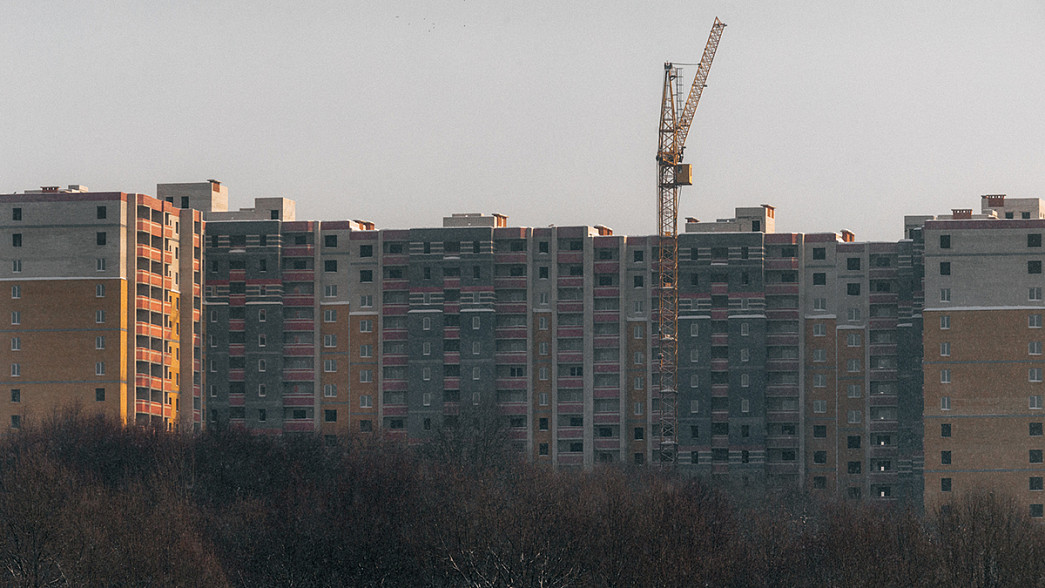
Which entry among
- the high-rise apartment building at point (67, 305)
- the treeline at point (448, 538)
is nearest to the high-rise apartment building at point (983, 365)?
the treeline at point (448, 538)

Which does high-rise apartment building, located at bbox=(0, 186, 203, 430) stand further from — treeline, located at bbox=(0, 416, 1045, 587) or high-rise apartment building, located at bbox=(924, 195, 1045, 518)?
high-rise apartment building, located at bbox=(924, 195, 1045, 518)

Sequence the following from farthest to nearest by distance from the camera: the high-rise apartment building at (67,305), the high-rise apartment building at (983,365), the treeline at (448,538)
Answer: the high-rise apartment building at (983,365) < the high-rise apartment building at (67,305) < the treeline at (448,538)

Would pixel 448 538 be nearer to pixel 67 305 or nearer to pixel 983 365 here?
pixel 67 305

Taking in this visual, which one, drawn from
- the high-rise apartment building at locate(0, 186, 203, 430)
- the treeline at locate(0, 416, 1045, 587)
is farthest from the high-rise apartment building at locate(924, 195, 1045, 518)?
the high-rise apartment building at locate(0, 186, 203, 430)

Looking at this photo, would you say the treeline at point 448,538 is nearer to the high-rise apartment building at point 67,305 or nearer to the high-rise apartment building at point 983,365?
the high-rise apartment building at point 67,305

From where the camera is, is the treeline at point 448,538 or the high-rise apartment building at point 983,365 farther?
the high-rise apartment building at point 983,365

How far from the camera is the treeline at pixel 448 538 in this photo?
11781 cm

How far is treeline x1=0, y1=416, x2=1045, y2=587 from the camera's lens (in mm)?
117812

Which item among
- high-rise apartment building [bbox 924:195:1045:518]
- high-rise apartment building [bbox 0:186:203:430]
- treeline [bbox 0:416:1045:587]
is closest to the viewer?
treeline [bbox 0:416:1045:587]

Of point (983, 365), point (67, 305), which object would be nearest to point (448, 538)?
point (67, 305)

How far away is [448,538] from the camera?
127 metres

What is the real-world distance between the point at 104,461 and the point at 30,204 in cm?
3282

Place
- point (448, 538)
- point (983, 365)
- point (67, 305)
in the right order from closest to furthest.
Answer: point (448, 538) < point (67, 305) < point (983, 365)

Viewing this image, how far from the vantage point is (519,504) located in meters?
134
